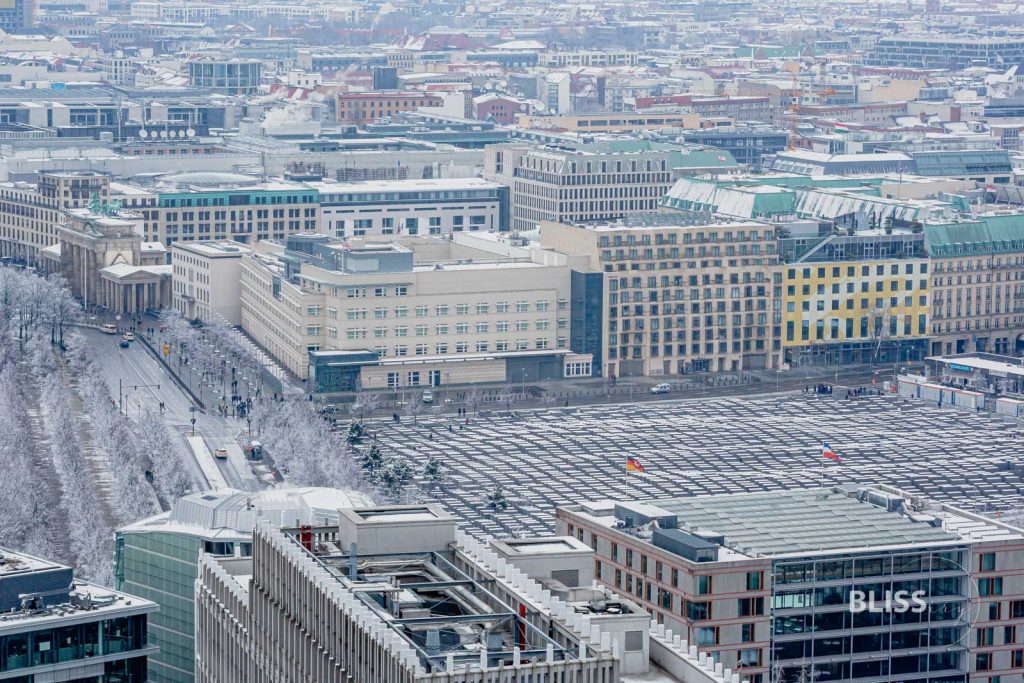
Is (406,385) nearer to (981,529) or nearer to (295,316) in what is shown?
(295,316)

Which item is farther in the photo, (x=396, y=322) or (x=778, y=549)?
(x=396, y=322)

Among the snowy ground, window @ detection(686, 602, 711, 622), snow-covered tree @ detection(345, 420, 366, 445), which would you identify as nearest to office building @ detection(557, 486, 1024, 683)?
window @ detection(686, 602, 711, 622)

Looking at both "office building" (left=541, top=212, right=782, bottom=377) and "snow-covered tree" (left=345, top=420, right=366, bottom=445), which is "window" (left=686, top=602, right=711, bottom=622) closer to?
"snow-covered tree" (left=345, top=420, right=366, bottom=445)

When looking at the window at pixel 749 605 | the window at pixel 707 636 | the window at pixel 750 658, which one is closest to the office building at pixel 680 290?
the window at pixel 749 605

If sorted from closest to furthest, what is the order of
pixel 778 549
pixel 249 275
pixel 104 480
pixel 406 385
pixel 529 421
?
pixel 778 549 → pixel 104 480 → pixel 529 421 → pixel 406 385 → pixel 249 275

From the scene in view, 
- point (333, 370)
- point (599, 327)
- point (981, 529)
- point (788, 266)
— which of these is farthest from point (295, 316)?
point (981, 529)

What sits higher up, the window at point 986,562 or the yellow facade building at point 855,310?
the window at point 986,562

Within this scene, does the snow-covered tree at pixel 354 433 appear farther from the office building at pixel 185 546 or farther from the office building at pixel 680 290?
Result: the office building at pixel 185 546
